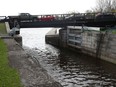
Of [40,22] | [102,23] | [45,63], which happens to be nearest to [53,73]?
[45,63]

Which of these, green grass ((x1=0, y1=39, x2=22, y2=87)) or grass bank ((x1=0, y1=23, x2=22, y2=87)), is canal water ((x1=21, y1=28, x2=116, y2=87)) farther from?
green grass ((x1=0, y1=39, x2=22, y2=87))

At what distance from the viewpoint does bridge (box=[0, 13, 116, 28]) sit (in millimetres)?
41344

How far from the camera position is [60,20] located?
4178cm

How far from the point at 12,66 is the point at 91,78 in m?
8.29

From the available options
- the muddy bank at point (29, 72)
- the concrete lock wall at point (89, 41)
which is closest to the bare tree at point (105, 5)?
the concrete lock wall at point (89, 41)

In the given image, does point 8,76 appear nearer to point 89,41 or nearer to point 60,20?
point 89,41

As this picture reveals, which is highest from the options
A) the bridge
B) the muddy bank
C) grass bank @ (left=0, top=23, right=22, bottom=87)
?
the bridge

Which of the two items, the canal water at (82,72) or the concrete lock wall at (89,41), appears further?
the concrete lock wall at (89,41)

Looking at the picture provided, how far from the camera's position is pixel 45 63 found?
30.0 m

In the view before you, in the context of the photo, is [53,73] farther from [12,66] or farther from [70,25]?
[70,25]

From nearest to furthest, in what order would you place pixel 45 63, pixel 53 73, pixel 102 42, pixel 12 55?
pixel 12 55 → pixel 53 73 → pixel 45 63 → pixel 102 42

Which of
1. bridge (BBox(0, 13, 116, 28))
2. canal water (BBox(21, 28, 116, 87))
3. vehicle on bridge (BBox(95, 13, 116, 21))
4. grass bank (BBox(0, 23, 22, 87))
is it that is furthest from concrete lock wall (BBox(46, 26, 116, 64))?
grass bank (BBox(0, 23, 22, 87))

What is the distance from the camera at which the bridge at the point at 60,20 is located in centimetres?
4134

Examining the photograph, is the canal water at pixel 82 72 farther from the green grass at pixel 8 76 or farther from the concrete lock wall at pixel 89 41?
the green grass at pixel 8 76
